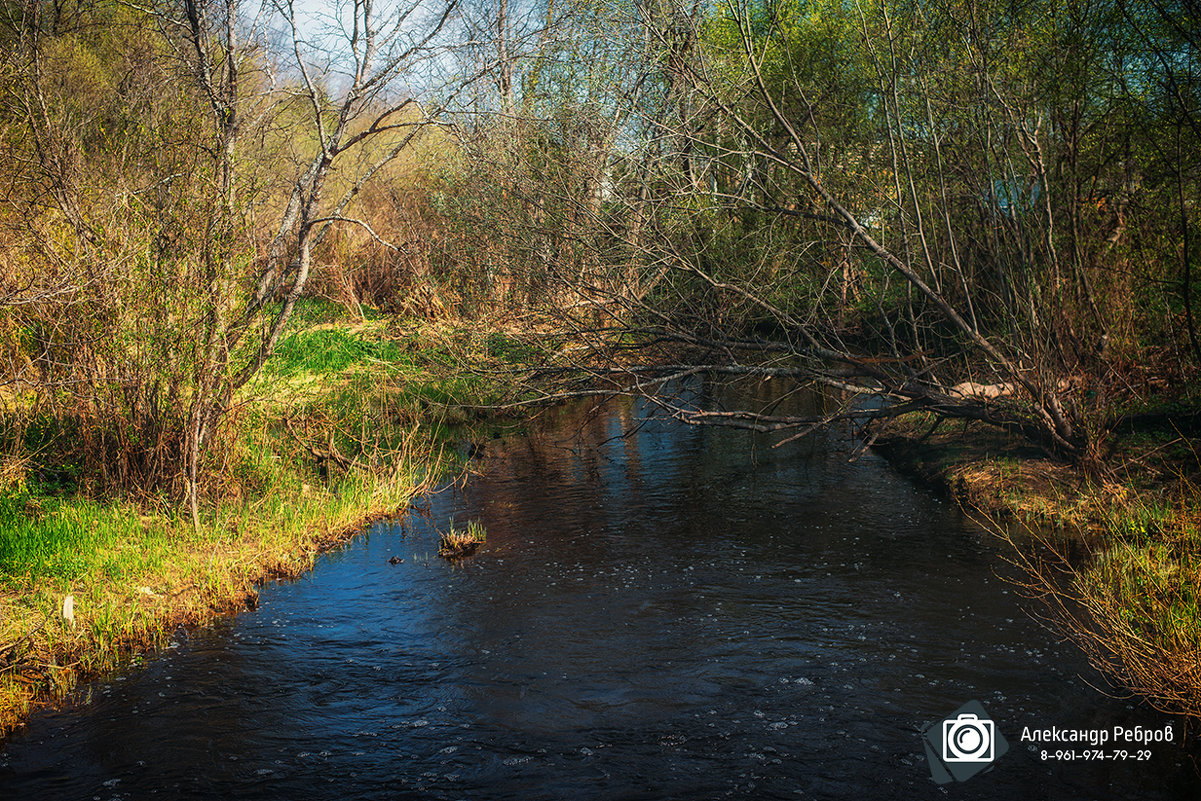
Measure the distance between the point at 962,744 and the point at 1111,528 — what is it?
311 centimetres

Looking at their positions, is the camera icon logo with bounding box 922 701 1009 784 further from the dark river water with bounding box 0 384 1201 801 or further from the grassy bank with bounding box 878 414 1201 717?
the grassy bank with bounding box 878 414 1201 717

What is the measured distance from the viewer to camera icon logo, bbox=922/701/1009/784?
4.85 metres

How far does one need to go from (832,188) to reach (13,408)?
9116 mm

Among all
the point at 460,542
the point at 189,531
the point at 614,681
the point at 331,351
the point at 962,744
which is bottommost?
the point at 962,744

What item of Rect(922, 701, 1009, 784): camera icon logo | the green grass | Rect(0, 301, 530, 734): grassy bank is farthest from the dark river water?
the green grass

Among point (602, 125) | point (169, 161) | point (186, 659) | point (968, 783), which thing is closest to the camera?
point (968, 783)

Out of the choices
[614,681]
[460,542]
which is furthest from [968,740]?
[460,542]

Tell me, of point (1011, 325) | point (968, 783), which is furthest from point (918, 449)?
point (968, 783)

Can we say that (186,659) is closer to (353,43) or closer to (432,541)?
(432,541)

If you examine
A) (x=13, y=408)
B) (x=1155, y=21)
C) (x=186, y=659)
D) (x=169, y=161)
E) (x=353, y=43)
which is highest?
(x=353, y=43)

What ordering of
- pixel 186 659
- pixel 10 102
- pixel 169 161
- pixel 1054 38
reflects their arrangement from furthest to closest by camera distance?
pixel 10 102
pixel 1054 38
pixel 169 161
pixel 186 659

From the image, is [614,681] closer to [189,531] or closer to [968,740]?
[968,740]

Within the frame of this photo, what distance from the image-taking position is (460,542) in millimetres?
8453

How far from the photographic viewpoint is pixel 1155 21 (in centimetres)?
831
